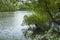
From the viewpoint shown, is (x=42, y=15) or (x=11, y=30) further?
(x=11, y=30)

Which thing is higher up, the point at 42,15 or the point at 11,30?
the point at 42,15

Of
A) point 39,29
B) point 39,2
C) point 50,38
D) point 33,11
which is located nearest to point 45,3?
point 39,2

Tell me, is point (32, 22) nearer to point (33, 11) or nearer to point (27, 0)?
point (33, 11)

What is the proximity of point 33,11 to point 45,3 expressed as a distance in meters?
0.99

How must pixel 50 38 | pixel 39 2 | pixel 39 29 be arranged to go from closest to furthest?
pixel 50 38
pixel 39 2
pixel 39 29

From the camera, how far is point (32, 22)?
382 inches

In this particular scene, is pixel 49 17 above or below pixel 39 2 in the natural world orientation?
below

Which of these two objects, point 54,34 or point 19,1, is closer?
point 54,34

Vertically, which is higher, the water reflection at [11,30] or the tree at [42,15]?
the tree at [42,15]

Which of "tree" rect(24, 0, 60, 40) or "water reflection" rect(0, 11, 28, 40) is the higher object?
"tree" rect(24, 0, 60, 40)

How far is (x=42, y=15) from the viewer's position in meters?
9.52

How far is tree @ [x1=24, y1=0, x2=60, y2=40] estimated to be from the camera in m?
9.07

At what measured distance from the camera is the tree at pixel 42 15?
9070mm

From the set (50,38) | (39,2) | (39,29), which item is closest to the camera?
(50,38)
